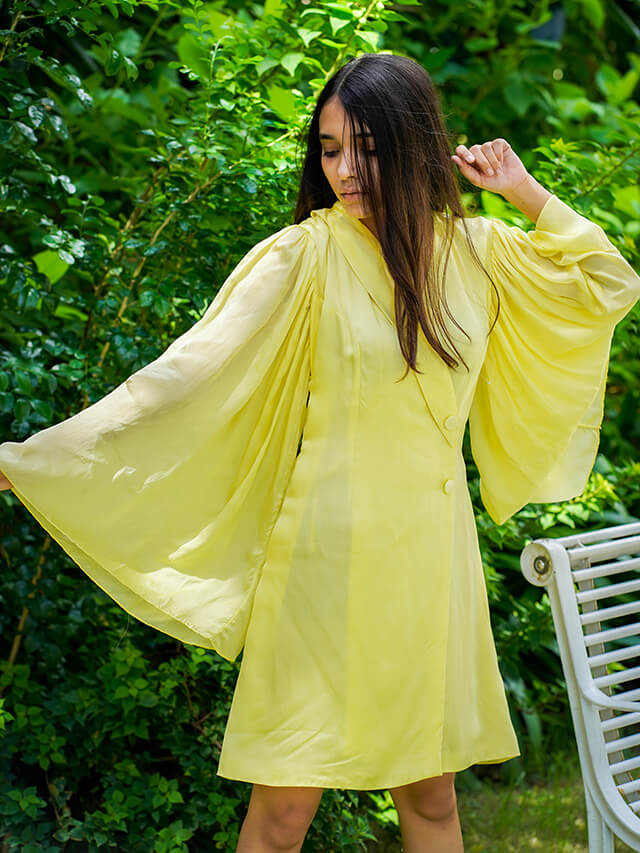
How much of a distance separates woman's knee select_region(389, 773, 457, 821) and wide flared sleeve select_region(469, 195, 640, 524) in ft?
1.80

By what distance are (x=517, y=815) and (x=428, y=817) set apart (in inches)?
46.5

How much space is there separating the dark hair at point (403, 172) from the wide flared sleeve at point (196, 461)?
0.50ft

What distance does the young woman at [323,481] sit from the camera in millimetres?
1684

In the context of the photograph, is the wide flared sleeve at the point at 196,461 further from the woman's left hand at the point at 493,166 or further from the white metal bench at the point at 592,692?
the white metal bench at the point at 592,692

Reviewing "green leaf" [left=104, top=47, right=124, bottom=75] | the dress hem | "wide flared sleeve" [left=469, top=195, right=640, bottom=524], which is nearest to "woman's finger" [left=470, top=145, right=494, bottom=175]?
"wide flared sleeve" [left=469, top=195, right=640, bottom=524]

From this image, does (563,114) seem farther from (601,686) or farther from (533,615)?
(601,686)

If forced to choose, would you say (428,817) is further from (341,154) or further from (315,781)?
(341,154)

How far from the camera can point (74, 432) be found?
162 cm

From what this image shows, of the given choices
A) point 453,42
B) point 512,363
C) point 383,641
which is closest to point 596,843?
point 383,641

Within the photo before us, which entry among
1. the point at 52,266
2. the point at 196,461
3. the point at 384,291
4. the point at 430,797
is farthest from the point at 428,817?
the point at 52,266

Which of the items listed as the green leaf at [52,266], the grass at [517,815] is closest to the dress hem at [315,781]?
the grass at [517,815]

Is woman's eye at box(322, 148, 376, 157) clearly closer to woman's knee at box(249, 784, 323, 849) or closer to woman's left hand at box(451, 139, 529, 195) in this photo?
woman's left hand at box(451, 139, 529, 195)

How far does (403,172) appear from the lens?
175cm

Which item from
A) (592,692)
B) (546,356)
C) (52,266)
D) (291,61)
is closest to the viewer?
(592,692)
